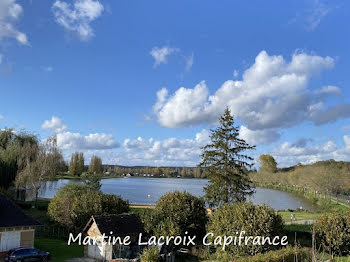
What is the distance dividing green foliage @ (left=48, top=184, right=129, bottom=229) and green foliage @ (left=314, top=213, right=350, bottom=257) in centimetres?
2067

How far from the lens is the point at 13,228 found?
26219 millimetres

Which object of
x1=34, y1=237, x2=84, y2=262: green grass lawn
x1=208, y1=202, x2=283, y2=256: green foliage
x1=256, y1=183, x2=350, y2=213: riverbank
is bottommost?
x1=34, y1=237, x2=84, y2=262: green grass lawn

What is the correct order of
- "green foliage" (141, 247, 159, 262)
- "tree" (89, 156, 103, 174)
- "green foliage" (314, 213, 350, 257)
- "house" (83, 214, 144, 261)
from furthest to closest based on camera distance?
"tree" (89, 156, 103, 174) → "house" (83, 214, 144, 261) → "green foliage" (314, 213, 350, 257) → "green foliage" (141, 247, 159, 262)

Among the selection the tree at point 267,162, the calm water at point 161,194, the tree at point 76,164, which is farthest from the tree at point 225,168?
the tree at point 267,162

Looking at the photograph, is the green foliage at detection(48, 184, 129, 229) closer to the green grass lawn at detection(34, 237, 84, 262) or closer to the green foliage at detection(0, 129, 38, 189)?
the green grass lawn at detection(34, 237, 84, 262)

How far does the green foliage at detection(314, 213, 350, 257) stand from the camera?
24.6m

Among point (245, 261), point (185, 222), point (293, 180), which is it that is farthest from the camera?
point (293, 180)

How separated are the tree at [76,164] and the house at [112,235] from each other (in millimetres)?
91152

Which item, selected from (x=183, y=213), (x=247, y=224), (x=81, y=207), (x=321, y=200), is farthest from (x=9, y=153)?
(x=321, y=200)

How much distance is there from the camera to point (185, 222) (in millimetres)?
29359

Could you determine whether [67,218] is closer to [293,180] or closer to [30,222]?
[30,222]

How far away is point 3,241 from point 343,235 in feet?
84.8

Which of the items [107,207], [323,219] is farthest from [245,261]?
[107,207]

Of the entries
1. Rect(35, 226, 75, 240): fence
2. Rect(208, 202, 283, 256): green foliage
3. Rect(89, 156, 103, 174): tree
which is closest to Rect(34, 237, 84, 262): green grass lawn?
Rect(35, 226, 75, 240): fence
